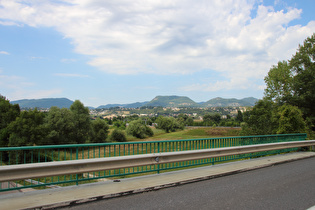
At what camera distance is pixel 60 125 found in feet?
196

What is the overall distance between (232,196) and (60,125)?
60756 millimetres

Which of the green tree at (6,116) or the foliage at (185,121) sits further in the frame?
the foliage at (185,121)

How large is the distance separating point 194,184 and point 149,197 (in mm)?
1676

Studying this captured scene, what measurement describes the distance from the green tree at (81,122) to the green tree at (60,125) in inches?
74.5

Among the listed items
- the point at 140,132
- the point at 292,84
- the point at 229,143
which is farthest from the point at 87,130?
the point at 229,143

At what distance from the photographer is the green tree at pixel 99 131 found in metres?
70.6

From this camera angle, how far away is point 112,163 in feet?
18.8

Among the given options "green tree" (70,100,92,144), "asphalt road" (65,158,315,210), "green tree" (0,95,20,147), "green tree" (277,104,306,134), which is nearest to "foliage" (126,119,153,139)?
"green tree" (70,100,92,144)

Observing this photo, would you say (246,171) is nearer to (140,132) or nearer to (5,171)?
(5,171)

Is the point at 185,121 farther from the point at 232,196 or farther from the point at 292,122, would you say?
the point at 232,196

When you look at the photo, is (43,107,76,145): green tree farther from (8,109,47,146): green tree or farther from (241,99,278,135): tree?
(241,99,278,135): tree

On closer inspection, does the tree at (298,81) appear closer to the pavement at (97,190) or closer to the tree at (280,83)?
the tree at (280,83)

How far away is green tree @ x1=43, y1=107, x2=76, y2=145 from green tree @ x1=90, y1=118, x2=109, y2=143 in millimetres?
8707

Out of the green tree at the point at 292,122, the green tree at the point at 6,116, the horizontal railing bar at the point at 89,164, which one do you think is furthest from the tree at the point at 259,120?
the green tree at the point at 6,116
